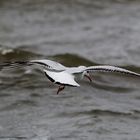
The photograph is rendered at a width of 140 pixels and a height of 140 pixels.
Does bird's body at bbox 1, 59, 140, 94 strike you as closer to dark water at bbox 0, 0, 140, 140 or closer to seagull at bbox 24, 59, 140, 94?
seagull at bbox 24, 59, 140, 94

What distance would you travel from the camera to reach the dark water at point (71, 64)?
9547 millimetres

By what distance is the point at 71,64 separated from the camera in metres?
13.6

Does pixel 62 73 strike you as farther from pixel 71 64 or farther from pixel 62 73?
pixel 71 64

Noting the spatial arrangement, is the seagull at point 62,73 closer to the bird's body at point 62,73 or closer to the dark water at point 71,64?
the bird's body at point 62,73

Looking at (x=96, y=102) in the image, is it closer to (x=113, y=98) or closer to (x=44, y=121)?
(x=113, y=98)

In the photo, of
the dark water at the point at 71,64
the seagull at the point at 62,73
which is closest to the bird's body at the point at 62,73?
the seagull at the point at 62,73

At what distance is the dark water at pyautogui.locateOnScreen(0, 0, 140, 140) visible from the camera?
9.55m

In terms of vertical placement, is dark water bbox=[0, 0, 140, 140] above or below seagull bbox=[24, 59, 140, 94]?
below

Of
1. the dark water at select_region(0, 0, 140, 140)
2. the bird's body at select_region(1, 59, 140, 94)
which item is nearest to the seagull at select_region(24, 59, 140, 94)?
the bird's body at select_region(1, 59, 140, 94)

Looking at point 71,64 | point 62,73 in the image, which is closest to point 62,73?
point 62,73

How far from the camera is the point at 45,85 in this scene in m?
11.8

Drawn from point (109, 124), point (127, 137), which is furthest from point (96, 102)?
point (127, 137)

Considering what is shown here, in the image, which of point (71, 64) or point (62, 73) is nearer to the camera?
point (62, 73)

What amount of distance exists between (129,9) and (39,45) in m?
4.12
